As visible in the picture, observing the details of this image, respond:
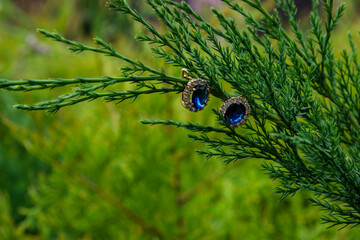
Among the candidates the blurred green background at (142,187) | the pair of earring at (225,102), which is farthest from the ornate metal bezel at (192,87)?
the blurred green background at (142,187)

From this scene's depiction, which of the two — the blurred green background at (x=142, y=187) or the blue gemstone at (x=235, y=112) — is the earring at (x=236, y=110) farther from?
the blurred green background at (x=142, y=187)

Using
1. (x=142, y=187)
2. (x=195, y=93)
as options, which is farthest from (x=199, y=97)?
(x=142, y=187)

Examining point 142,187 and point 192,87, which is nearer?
point 192,87

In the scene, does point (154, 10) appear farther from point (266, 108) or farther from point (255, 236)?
point (255, 236)

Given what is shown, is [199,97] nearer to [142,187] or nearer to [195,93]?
[195,93]

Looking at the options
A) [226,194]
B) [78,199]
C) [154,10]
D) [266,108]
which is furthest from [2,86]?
[226,194]
